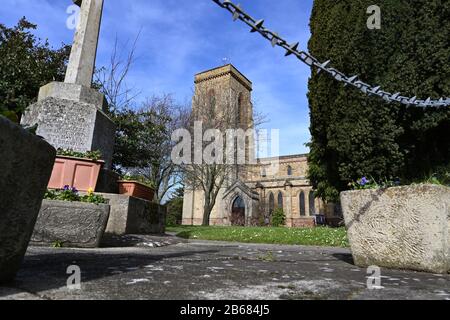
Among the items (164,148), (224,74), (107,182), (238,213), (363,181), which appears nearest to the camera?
(363,181)

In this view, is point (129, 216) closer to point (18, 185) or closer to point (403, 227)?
point (18, 185)

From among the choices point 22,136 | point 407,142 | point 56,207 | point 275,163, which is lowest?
point 56,207

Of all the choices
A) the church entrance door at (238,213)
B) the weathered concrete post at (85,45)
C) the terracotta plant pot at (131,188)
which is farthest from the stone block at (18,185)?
the church entrance door at (238,213)

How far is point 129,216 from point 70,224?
1703 millimetres

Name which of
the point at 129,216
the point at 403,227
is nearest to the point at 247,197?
the point at 129,216

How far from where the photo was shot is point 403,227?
267 centimetres

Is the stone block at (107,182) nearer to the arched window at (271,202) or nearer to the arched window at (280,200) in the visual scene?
the arched window at (271,202)

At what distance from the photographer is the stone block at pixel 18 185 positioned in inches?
50.3

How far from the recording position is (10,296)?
1.17 metres

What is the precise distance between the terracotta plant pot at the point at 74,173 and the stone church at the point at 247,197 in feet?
81.6

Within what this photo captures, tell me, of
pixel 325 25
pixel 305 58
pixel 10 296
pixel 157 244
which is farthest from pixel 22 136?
pixel 325 25

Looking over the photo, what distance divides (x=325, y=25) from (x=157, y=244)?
22.6ft

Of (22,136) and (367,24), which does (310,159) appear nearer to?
(367,24)

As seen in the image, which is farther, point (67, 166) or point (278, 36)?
point (67, 166)
